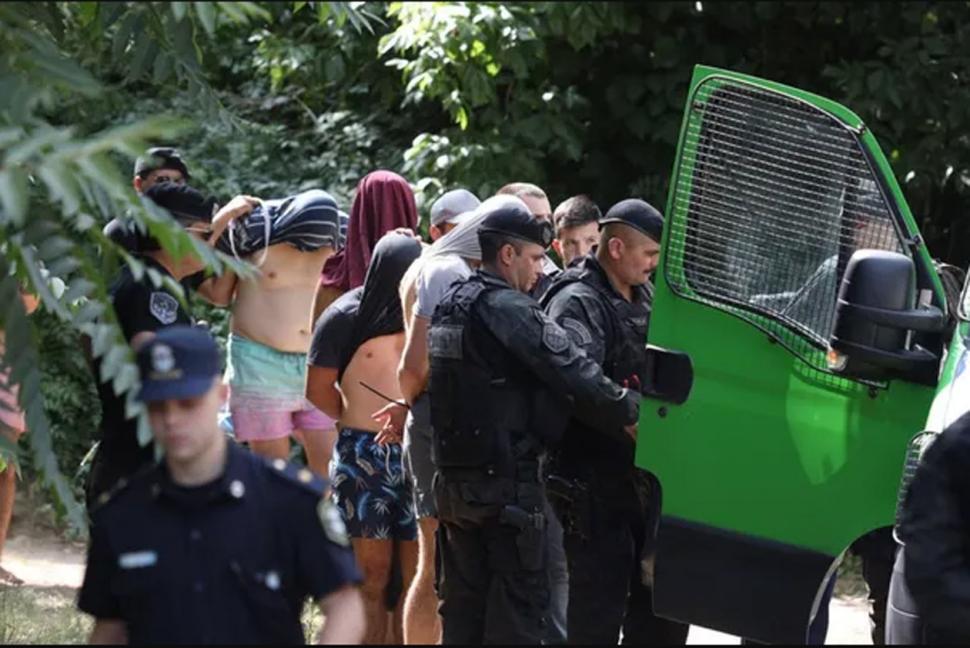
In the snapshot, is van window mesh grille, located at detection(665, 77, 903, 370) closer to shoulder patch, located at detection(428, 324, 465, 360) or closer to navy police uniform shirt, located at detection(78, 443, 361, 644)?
shoulder patch, located at detection(428, 324, 465, 360)

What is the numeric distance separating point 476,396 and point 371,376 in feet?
3.63

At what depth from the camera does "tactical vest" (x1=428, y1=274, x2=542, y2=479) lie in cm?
612

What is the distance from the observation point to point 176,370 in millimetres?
3688

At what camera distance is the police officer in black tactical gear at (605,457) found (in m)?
6.64

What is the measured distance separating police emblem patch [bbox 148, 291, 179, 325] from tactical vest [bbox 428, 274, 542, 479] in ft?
2.85

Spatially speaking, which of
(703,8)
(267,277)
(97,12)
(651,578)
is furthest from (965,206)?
(97,12)

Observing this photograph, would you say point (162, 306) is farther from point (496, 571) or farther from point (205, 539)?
point (205, 539)

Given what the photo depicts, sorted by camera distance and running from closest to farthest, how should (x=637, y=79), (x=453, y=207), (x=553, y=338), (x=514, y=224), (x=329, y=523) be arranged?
(x=329, y=523), (x=553, y=338), (x=514, y=224), (x=453, y=207), (x=637, y=79)

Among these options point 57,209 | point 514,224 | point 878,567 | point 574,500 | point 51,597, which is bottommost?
point 51,597

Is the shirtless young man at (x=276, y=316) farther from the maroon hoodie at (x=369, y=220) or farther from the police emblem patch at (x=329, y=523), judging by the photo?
the police emblem patch at (x=329, y=523)

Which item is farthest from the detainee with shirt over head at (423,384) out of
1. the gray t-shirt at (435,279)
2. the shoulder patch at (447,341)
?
the shoulder patch at (447,341)

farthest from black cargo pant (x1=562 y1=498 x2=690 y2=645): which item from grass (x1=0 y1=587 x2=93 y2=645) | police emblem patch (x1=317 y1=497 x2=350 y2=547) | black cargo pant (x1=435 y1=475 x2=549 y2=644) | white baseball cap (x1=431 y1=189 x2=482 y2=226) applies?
police emblem patch (x1=317 y1=497 x2=350 y2=547)

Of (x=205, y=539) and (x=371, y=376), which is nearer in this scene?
(x=205, y=539)

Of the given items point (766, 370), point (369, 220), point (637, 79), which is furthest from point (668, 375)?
point (637, 79)
